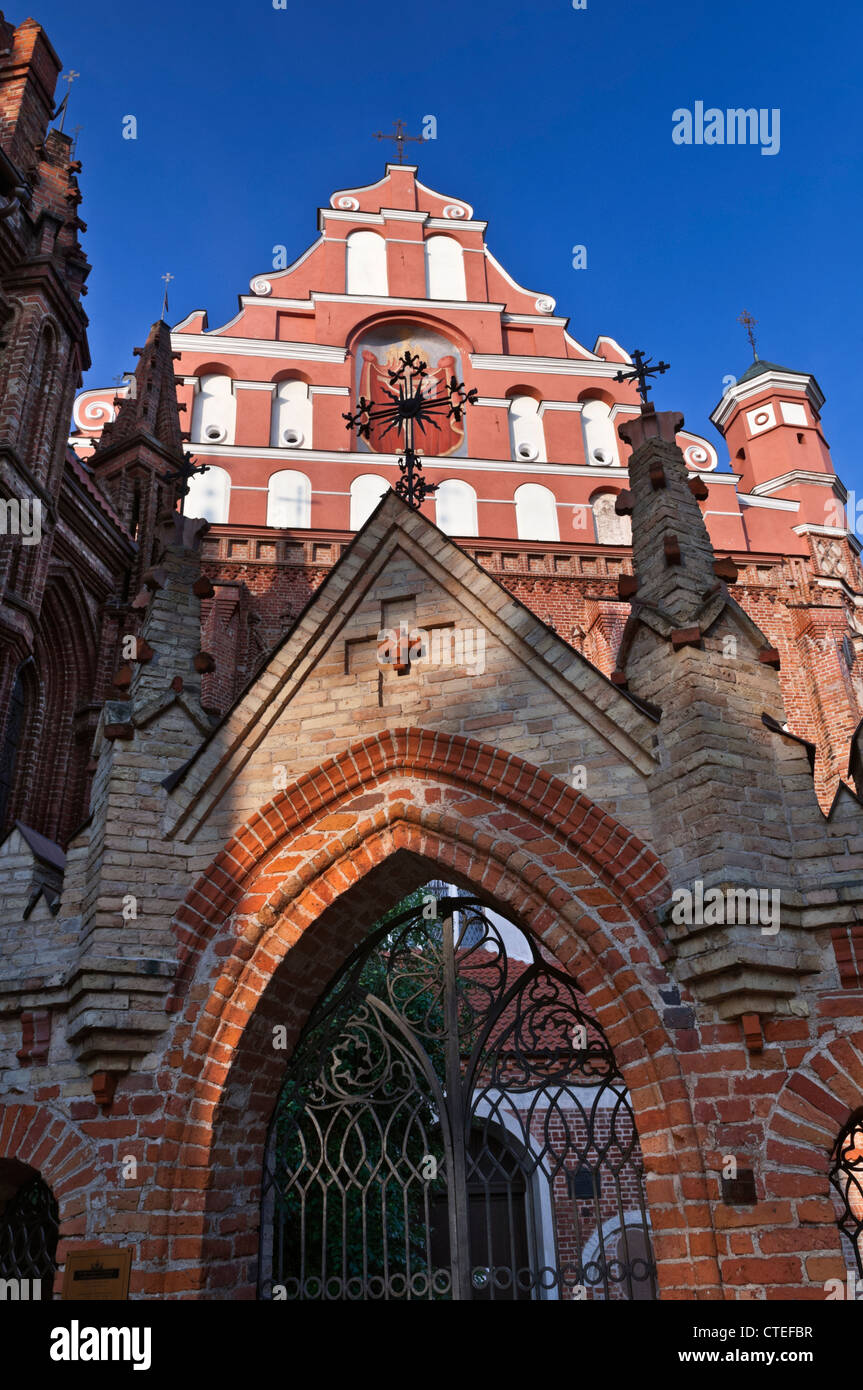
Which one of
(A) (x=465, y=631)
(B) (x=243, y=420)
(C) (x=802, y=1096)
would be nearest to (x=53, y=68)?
(B) (x=243, y=420)

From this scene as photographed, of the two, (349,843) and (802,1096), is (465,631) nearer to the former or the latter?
(349,843)

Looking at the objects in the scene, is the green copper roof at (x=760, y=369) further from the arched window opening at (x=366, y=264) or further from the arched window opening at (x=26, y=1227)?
the arched window opening at (x=26, y=1227)

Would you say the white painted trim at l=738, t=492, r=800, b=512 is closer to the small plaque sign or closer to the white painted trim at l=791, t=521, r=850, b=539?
the white painted trim at l=791, t=521, r=850, b=539

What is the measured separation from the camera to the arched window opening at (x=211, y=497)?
17447mm

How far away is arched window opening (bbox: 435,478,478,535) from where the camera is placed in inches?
701

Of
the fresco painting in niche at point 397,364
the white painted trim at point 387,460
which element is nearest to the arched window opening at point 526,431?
the white painted trim at point 387,460

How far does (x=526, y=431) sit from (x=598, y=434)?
4.54ft

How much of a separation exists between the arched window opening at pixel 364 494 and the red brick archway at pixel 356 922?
12019mm

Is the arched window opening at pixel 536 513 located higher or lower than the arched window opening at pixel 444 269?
lower

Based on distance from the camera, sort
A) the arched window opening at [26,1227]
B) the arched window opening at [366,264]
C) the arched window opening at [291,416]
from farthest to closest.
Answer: the arched window opening at [366,264] < the arched window opening at [291,416] < the arched window opening at [26,1227]

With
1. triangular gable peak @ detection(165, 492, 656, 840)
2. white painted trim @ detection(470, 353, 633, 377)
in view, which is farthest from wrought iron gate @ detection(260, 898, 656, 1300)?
white painted trim @ detection(470, 353, 633, 377)

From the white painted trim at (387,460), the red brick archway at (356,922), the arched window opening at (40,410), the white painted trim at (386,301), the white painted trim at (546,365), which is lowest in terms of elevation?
the red brick archway at (356,922)

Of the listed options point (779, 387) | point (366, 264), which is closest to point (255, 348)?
point (366, 264)
